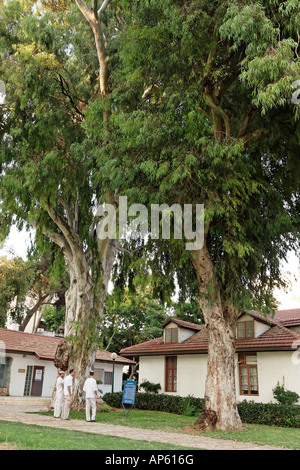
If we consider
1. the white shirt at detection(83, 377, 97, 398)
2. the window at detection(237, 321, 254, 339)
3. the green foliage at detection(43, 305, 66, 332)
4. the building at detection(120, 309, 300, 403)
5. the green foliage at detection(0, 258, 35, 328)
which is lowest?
the white shirt at detection(83, 377, 97, 398)

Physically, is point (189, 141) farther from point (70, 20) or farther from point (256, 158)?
point (70, 20)

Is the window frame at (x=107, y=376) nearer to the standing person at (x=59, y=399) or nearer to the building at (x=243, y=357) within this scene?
the building at (x=243, y=357)

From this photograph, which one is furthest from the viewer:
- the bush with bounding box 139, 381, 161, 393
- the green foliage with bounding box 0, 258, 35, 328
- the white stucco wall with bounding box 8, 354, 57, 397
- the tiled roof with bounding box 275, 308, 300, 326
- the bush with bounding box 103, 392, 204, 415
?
the green foliage with bounding box 0, 258, 35, 328

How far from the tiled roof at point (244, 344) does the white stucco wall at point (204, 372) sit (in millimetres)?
635

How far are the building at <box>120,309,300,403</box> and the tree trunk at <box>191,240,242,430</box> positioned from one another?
651 cm

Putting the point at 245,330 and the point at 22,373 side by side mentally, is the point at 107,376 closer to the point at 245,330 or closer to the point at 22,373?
the point at 22,373

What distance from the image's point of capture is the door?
27750 millimetres

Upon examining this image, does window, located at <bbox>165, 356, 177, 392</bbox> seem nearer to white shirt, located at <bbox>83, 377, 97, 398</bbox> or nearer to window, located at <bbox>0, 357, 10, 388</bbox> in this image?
window, located at <bbox>0, 357, 10, 388</bbox>

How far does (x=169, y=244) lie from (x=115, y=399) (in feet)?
43.2

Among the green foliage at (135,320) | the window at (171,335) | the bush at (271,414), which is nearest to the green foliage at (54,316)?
the green foliage at (135,320)

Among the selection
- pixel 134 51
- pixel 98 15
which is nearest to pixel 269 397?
pixel 134 51

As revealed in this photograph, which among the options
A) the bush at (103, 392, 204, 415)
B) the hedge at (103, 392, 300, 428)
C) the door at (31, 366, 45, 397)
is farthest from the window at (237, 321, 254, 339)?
the door at (31, 366, 45, 397)
